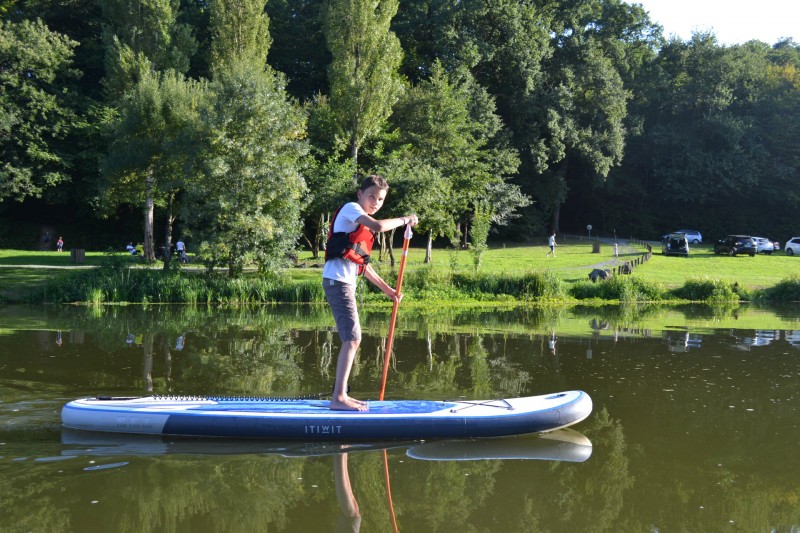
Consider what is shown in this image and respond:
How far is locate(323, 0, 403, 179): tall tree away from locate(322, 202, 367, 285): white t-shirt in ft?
92.8

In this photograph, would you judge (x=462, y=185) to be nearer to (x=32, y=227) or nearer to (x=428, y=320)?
(x=428, y=320)

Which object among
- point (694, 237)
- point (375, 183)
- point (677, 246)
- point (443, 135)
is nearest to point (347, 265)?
point (375, 183)

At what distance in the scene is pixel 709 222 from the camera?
2657 inches

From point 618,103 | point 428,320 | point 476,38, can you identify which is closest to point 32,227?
point 476,38

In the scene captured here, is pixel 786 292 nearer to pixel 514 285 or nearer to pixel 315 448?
pixel 514 285

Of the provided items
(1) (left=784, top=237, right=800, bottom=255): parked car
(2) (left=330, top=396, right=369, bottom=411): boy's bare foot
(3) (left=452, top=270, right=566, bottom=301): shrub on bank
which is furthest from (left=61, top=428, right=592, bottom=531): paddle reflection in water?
(1) (left=784, top=237, right=800, bottom=255): parked car

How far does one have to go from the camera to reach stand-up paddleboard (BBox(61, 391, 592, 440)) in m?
8.77

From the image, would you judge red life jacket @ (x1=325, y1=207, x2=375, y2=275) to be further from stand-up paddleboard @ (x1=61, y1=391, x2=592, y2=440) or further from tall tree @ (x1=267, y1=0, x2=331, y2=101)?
tall tree @ (x1=267, y1=0, x2=331, y2=101)

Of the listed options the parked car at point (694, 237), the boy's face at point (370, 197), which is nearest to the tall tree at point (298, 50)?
the parked car at point (694, 237)

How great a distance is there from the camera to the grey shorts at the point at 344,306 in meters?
8.98

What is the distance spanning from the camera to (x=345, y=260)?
8969 millimetres

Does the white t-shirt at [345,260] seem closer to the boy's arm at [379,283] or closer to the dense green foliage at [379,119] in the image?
the boy's arm at [379,283]

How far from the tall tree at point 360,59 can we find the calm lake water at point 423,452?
22348 millimetres

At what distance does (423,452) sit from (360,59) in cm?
3103
